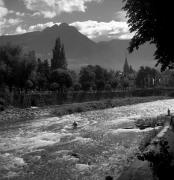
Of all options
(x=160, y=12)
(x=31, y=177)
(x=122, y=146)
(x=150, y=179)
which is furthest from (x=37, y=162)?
(x=160, y=12)

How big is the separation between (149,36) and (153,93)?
348ft

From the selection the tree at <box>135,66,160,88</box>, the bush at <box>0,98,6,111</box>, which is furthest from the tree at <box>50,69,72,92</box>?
the tree at <box>135,66,160,88</box>

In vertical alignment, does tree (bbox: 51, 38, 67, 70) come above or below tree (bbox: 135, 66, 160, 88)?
above

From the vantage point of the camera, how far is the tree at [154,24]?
15640mm

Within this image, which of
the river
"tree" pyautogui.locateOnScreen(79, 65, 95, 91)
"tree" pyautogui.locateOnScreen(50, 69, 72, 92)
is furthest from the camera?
"tree" pyautogui.locateOnScreen(79, 65, 95, 91)

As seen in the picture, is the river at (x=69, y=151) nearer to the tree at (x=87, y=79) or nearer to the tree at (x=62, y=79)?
the tree at (x=62, y=79)

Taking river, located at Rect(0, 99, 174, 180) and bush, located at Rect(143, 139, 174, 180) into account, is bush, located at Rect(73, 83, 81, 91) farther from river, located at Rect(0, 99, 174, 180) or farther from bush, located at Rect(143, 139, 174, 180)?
bush, located at Rect(143, 139, 174, 180)

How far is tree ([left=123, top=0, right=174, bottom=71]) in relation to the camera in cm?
1564

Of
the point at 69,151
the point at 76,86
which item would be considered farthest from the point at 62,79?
the point at 69,151

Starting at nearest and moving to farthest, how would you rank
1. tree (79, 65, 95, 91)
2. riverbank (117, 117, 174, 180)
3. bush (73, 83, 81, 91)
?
riverbank (117, 117, 174, 180) < bush (73, 83, 81, 91) < tree (79, 65, 95, 91)

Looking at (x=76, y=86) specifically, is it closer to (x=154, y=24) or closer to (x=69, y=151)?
(x=69, y=151)

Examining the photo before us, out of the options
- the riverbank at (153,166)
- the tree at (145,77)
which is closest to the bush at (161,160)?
the riverbank at (153,166)

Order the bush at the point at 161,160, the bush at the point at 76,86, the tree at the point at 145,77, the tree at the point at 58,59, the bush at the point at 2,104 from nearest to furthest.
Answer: the bush at the point at 161,160
the bush at the point at 2,104
the bush at the point at 76,86
the tree at the point at 58,59
the tree at the point at 145,77

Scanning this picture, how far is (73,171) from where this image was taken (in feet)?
60.0
